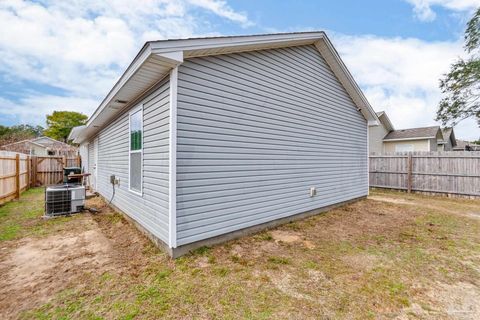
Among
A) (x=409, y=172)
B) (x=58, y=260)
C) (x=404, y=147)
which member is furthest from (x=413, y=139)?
(x=58, y=260)

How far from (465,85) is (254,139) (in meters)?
16.0

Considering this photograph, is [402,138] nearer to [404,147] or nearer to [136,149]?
[404,147]

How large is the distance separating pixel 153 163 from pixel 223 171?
4.16 feet

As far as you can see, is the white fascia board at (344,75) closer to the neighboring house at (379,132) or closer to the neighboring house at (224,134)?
the neighboring house at (224,134)

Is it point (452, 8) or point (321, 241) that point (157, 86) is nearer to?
point (321, 241)

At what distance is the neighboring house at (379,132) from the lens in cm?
1717

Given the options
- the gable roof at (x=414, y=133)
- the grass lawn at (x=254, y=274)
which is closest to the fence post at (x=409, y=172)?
the grass lawn at (x=254, y=274)

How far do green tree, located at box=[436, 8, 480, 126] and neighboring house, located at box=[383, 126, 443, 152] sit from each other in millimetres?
2465

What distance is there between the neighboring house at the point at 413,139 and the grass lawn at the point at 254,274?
1452 cm

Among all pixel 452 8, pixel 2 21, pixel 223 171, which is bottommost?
pixel 223 171

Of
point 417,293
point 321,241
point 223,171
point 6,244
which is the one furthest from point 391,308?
point 6,244

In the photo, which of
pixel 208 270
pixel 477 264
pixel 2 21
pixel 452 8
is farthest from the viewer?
pixel 452 8

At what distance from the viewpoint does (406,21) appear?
407 inches

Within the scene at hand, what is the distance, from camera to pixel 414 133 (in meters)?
17.9
